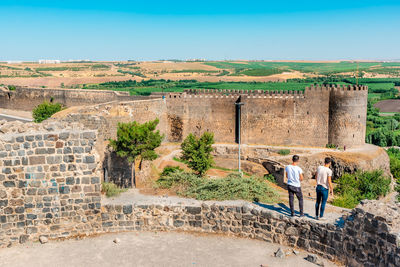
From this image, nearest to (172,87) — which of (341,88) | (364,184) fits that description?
(341,88)

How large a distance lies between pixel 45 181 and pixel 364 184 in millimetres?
20639

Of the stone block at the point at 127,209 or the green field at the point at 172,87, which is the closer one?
the stone block at the point at 127,209

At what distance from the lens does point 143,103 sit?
83.4 ft

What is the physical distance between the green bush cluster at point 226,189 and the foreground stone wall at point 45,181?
1.80 meters

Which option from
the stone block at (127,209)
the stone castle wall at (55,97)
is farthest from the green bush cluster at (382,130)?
the stone block at (127,209)

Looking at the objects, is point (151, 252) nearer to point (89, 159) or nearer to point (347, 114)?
point (89, 159)

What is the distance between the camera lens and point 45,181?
6625 millimetres

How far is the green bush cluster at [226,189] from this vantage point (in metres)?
7.43

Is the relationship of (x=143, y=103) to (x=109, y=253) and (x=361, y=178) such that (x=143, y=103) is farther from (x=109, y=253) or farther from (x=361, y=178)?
(x=109, y=253)

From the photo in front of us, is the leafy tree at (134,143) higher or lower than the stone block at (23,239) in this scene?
lower

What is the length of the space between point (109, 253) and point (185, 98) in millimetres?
23116

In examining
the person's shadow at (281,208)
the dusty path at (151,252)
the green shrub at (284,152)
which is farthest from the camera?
the green shrub at (284,152)

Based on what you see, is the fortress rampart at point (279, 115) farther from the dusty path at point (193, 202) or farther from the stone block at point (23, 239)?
the stone block at point (23, 239)

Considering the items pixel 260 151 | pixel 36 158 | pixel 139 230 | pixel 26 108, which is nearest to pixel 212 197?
pixel 139 230
